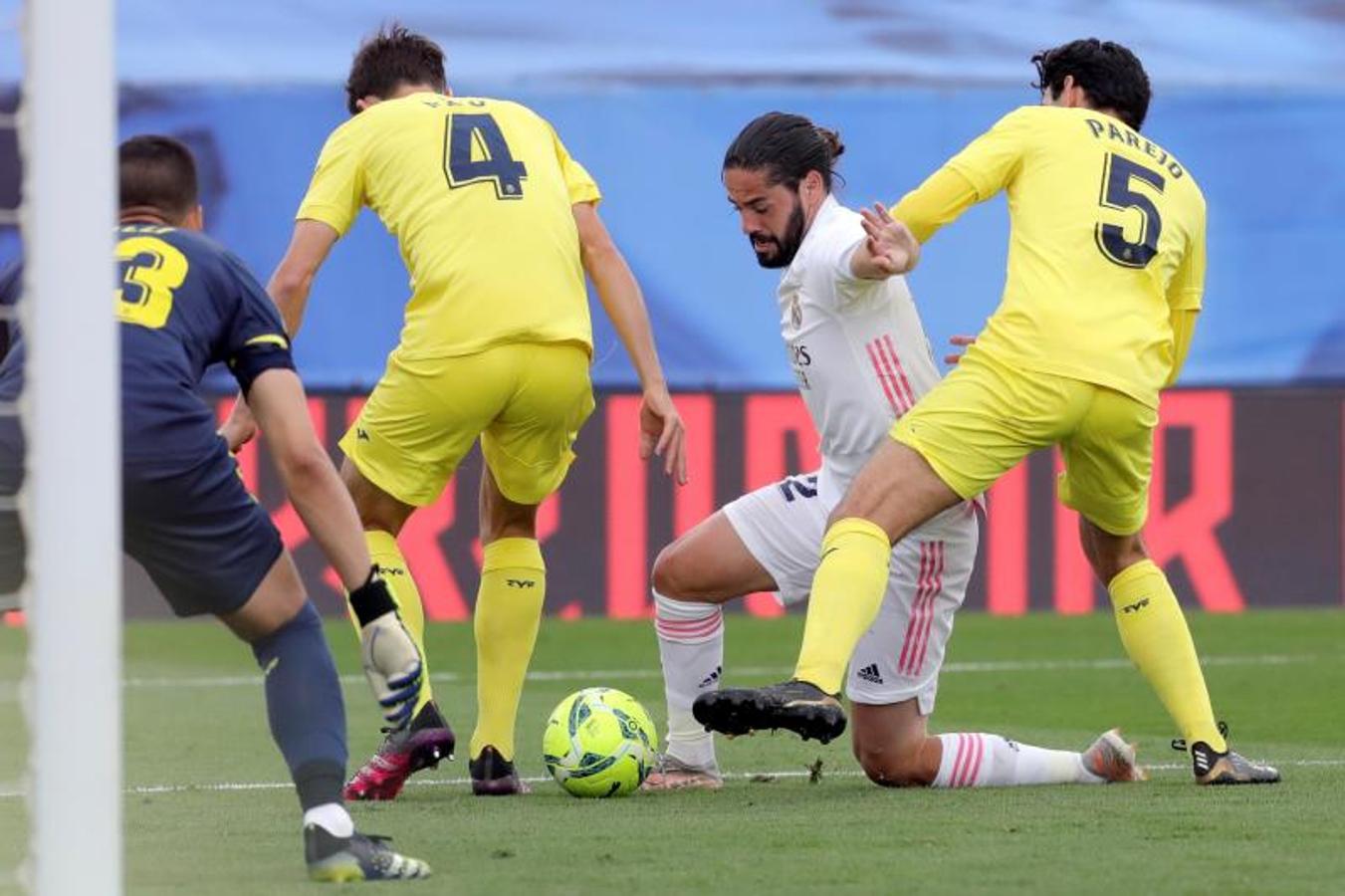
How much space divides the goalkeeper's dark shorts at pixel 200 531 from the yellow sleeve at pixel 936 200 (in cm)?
201

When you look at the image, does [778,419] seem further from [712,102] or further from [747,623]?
[712,102]

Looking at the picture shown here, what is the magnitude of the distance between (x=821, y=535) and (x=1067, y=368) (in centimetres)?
82

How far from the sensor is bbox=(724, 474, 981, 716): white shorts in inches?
254

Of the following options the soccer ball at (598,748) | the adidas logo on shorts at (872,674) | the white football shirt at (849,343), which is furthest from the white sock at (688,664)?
the white football shirt at (849,343)

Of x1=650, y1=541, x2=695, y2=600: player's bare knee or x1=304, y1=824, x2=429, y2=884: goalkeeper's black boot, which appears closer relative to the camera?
x1=304, y1=824, x2=429, y2=884: goalkeeper's black boot

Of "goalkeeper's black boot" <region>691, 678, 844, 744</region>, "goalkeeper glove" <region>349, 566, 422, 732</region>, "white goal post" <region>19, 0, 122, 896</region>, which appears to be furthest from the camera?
"goalkeeper's black boot" <region>691, 678, 844, 744</region>

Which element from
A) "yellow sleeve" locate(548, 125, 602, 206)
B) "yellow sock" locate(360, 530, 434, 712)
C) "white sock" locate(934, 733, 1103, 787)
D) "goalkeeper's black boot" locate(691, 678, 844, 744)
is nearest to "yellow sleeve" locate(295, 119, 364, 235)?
"yellow sleeve" locate(548, 125, 602, 206)

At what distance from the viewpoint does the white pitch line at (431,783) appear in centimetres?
656

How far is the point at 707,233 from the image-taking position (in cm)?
1648

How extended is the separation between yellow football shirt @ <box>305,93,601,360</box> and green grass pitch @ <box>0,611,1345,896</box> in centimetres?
117

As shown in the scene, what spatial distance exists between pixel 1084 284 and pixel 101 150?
116 inches

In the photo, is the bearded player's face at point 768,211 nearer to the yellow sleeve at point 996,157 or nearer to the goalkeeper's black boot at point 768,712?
the yellow sleeve at point 996,157

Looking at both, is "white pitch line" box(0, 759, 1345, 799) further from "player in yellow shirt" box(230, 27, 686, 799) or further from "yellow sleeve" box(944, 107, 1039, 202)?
"yellow sleeve" box(944, 107, 1039, 202)

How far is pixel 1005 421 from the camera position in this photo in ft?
19.7
